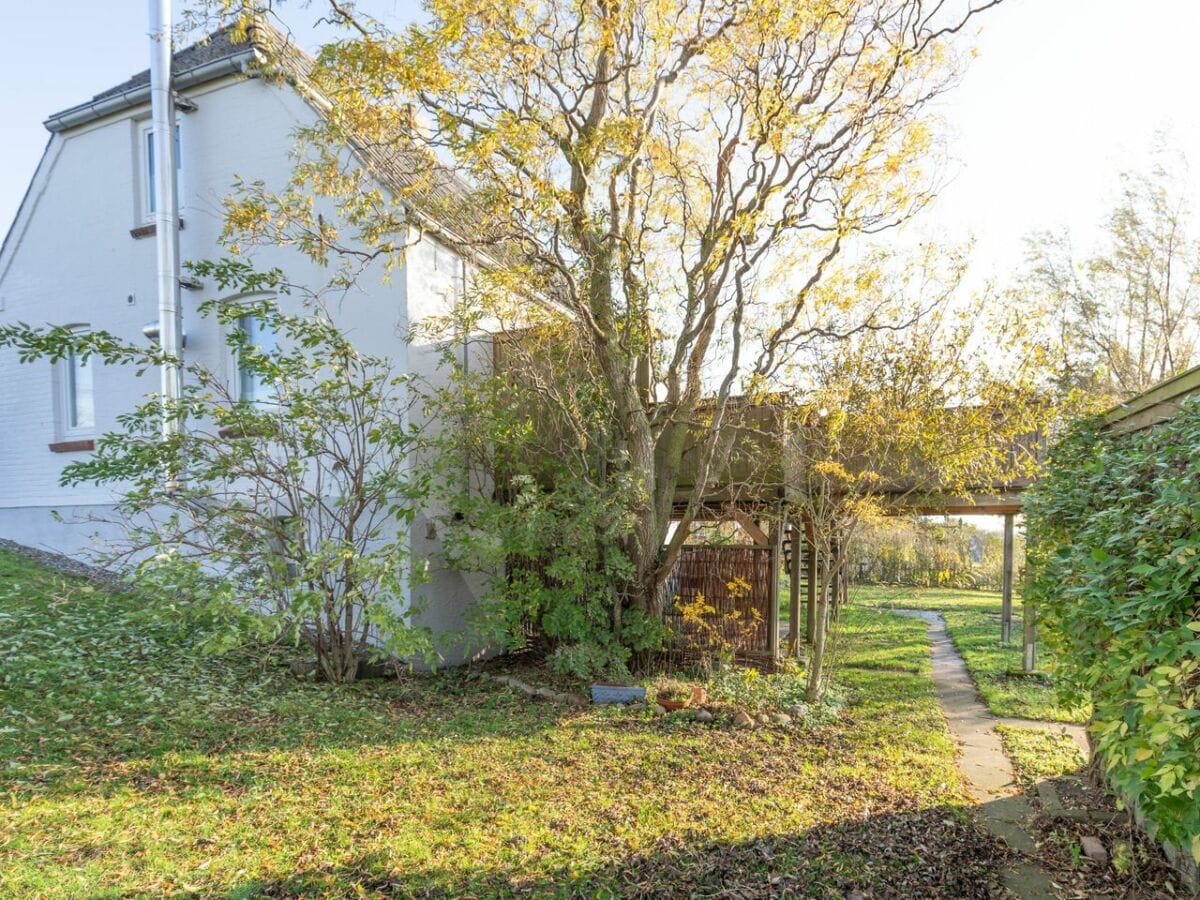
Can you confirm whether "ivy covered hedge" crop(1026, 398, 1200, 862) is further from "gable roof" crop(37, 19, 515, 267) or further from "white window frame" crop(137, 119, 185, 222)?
"white window frame" crop(137, 119, 185, 222)

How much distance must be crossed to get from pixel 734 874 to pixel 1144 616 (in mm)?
2643

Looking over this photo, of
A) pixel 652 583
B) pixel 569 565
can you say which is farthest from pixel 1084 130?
pixel 569 565

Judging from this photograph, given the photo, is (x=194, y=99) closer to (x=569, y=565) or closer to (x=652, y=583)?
(x=569, y=565)

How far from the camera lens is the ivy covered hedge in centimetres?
228

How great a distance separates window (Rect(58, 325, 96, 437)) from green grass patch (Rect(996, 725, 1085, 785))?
1340 cm

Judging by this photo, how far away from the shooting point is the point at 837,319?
8.48 metres

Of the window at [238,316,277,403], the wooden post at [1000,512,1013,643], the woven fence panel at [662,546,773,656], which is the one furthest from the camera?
the wooden post at [1000,512,1013,643]

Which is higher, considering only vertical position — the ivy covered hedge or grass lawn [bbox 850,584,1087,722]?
the ivy covered hedge

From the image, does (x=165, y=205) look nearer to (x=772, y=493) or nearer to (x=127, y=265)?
(x=127, y=265)

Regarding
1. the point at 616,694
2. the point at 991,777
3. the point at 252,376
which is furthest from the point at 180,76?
the point at 991,777

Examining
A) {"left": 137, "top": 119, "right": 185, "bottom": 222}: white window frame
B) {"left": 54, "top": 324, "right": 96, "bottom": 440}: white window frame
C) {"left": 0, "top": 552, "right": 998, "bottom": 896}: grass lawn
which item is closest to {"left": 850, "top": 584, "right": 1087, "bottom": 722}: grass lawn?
{"left": 0, "top": 552, "right": 998, "bottom": 896}: grass lawn

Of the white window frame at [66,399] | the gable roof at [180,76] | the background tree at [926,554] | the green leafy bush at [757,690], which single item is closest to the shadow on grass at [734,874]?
the green leafy bush at [757,690]

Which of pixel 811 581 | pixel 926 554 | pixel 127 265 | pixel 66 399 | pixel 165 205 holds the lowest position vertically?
pixel 926 554

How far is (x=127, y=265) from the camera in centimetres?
1106
